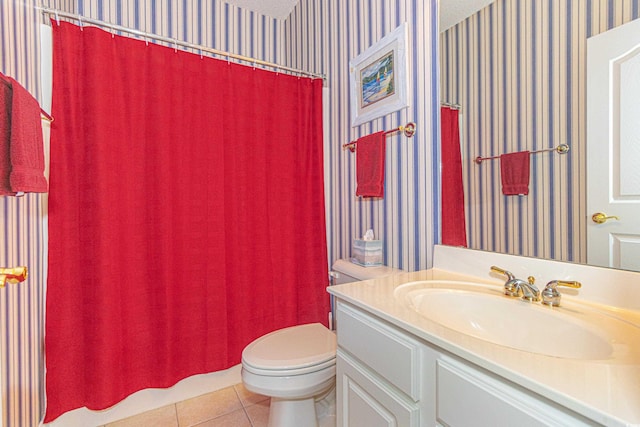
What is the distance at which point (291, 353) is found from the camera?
4.20 feet

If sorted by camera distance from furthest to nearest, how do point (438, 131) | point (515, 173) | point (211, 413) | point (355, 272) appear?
point (211, 413), point (355, 272), point (438, 131), point (515, 173)

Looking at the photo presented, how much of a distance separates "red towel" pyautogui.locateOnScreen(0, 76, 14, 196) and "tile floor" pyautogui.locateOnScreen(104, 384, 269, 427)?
128cm

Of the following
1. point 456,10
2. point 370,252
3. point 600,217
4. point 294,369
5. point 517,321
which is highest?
point 456,10

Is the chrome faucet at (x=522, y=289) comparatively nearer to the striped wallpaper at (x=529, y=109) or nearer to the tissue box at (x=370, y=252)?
the striped wallpaper at (x=529, y=109)

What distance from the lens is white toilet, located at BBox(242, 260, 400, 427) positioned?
3.91ft

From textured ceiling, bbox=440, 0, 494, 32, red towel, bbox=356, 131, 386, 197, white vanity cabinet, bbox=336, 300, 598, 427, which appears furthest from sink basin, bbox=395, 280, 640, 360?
textured ceiling, bbox=440, 0, 494, 32

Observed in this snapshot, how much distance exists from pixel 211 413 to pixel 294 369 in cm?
74

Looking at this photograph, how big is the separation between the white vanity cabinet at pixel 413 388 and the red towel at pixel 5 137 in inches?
43.4

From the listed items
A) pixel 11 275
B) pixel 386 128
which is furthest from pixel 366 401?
pixel 386 128

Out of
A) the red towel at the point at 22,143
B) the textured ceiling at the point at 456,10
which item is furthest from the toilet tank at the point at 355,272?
Result: the red towel at the point at 22,143

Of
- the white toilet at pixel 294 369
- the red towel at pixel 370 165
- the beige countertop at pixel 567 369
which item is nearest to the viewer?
the beige countertop at pixel 567 369

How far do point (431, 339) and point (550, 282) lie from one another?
1.50ft

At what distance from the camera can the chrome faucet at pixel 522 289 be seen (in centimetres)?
85

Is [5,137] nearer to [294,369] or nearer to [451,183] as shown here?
[294,369]
